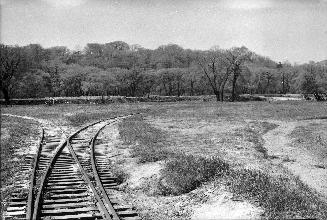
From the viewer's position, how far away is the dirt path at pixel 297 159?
15.5 meters

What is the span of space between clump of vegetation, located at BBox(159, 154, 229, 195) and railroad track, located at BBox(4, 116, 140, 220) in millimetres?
1891

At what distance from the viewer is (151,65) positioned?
149m

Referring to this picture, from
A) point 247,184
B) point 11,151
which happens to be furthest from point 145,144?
point 247,184

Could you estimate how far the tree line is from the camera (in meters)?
82.8

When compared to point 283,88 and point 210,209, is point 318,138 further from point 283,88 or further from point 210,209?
point 283,88

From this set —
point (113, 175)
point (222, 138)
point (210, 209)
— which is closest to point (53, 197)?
point (113, 175)

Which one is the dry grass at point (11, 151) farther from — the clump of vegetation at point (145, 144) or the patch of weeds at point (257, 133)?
the patch of weeds at point (257, 133)

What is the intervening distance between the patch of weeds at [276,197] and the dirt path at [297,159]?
2.00 meters

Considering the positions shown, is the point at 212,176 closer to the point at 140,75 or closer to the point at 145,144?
the point at 145,144

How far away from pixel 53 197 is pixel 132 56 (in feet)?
477

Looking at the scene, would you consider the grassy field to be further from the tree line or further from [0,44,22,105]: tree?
the tree line

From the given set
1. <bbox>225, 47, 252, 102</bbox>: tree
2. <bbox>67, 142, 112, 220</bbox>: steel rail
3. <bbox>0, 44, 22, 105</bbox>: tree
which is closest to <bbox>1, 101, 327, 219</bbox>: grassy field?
<bbox>67, 142, 112, 220</bbox>: steel rail

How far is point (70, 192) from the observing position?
12.9 m

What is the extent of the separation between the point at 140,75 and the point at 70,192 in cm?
9355
